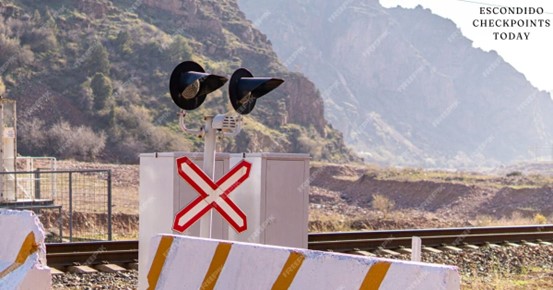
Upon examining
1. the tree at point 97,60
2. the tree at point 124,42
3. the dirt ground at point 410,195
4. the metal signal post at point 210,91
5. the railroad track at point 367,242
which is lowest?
the dirt ground at point 410,195

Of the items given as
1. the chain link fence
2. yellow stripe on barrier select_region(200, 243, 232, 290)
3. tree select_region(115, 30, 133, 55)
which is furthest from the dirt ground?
tree select_region(115, 30, 133, 55)

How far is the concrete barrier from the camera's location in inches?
183

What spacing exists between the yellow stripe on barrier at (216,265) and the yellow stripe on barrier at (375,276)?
127cm

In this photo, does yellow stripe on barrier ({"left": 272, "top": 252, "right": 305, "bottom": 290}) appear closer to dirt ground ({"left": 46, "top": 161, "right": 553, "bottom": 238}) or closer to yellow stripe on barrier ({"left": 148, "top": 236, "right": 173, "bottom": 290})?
yellow stripe on barrier ({"left": 148, "top": 236, "right": 173, "bottom": 290})

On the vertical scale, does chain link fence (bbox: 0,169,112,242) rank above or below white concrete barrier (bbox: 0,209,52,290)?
below

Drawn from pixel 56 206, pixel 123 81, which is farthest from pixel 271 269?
pixel 123 81

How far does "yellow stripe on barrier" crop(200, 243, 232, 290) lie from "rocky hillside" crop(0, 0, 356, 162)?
140ft

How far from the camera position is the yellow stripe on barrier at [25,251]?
24.1 feet

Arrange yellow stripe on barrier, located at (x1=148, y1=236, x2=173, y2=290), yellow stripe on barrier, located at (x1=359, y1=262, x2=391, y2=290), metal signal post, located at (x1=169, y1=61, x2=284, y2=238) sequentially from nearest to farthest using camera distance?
yellow stripe on barrier, located at (x1=359, y1=262, x2=391, y2=290) → yellow stripe on barrier, located at (x1=148, y1=236, x2=173, y2=290) → metal signal post, located at (x1=169, y1=61, x2=284, y2=238)

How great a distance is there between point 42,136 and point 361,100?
469 ft

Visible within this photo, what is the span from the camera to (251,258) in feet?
18.6

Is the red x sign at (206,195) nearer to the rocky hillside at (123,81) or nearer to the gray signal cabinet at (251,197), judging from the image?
the gray signal cabinet at (251,197)

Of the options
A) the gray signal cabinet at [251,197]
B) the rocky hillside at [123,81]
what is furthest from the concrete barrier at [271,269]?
the rocky hillside at [123,81]

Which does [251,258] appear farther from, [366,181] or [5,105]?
→ [366,181]
